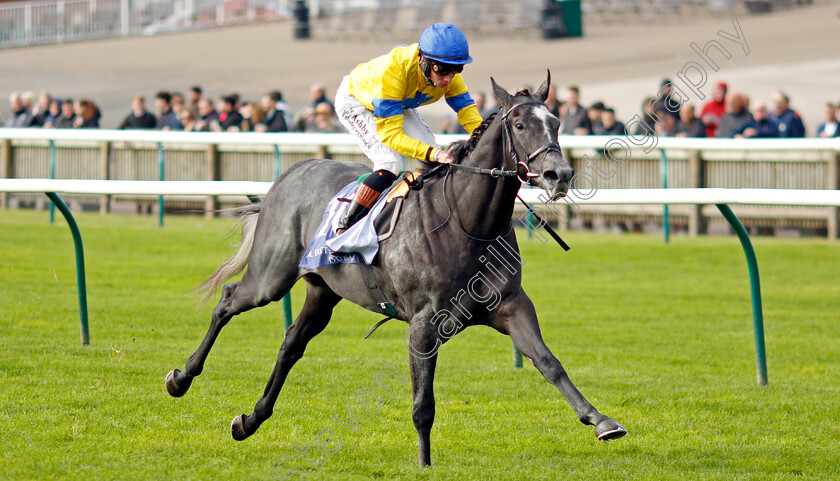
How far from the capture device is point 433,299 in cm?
474

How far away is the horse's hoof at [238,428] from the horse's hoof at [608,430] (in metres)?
1.84

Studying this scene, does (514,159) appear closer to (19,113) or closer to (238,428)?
(238,428)

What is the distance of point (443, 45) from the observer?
Result: 4.73 metres

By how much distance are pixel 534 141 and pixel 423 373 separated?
1164 mm

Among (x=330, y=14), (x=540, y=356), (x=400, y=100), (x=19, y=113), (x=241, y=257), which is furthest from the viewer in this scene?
(x=330, y=14)

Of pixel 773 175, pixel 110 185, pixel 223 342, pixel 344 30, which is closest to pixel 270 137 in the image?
pixel 223 342

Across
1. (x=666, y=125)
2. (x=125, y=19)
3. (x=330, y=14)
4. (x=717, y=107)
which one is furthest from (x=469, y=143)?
(x=330, y=14)

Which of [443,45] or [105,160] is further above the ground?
[443,45]

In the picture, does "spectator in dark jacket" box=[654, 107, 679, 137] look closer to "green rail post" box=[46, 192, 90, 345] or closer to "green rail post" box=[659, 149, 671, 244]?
"green rail post" box=[659, 149, 671, 244]

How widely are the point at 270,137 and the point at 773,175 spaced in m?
5.92

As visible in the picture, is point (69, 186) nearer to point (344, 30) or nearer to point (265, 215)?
point (265, 215)

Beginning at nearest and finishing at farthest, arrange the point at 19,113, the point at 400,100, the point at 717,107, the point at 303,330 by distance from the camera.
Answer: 1. the point at 400,100
2. the point at 303,330
3. the point at 717,107
4. the point at 19,113

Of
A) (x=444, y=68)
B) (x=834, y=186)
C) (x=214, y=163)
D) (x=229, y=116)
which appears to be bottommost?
(x=214, y=163)

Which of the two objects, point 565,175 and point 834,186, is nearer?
point 565,175
